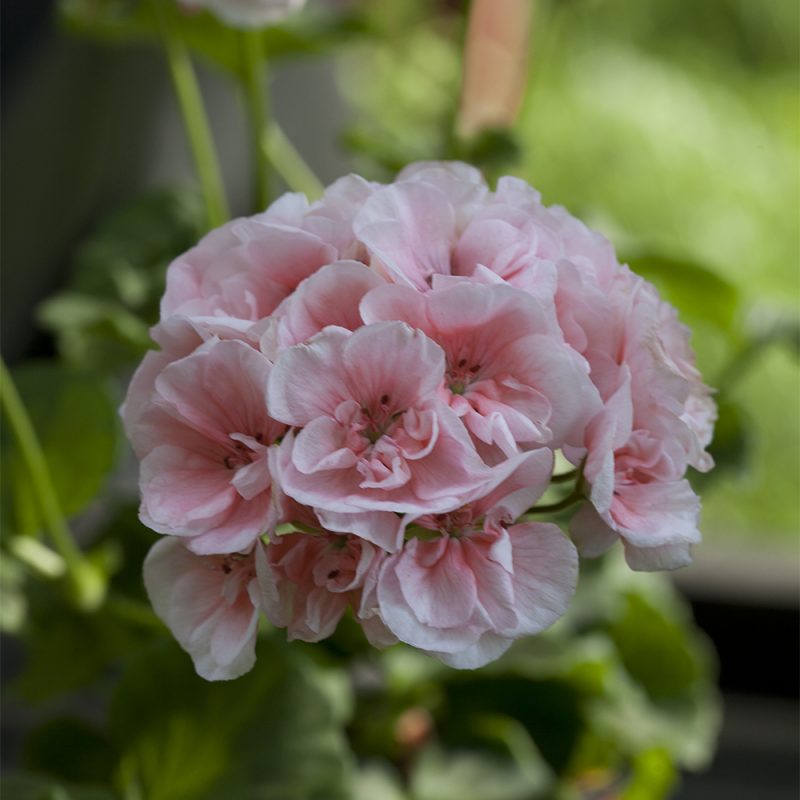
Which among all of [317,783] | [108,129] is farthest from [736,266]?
[317,783]

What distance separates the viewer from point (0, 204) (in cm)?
91

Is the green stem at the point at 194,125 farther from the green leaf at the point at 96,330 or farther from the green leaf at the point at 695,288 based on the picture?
the green leaf at the point at 695,288

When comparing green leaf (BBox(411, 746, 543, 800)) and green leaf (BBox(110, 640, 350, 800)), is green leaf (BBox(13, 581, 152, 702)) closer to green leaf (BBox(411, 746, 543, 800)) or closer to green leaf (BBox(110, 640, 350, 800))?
green leaf (BBox(110, 640, 350, 800))

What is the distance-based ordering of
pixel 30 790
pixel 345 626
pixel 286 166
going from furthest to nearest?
1. pixel 286 166
2. pixel 345 626
3. pixel 30 790

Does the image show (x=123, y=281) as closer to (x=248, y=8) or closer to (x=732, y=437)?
(x=248, y=8)

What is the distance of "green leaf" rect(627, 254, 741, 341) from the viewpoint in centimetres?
70

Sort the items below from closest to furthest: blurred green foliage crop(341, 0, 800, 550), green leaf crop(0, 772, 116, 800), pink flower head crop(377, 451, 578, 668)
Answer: pink flower head crop(377, 451, 578, 668)
green leaf crop(0, 772, 116, 800)
blurred green foliage crop(341, 0, 800, 550)

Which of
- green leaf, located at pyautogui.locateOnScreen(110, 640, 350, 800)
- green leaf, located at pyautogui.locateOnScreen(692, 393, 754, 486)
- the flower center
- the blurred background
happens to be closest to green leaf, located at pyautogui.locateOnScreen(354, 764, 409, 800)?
the blurred background

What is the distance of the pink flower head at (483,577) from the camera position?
318mm

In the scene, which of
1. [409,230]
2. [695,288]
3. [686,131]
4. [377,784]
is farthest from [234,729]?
[686,131]

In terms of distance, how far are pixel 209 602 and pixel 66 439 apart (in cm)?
31

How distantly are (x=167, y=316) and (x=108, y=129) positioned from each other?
2.54ft

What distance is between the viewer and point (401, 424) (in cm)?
34

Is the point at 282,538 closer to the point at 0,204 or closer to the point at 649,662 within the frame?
the point at 649,662
